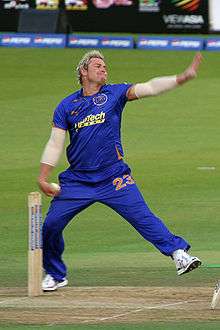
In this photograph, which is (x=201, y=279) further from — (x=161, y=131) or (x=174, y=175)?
(x=161, y=131)

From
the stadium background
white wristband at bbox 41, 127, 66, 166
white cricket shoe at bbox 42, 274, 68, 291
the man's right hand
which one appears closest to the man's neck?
white wristband at bbox 41, 127, 66, 166

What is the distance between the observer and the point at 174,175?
68.0 ft

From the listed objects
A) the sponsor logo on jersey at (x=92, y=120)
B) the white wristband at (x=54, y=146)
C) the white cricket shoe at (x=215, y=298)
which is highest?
the sponsor logo on jersey at (x=92, y=120)

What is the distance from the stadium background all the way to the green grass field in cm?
1

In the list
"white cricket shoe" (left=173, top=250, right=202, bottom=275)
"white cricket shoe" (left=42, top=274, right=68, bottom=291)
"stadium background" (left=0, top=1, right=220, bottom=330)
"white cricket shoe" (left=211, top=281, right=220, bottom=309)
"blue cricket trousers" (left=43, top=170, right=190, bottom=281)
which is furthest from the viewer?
"stadium background" (left=0, top=1, right=220, bottom=330)

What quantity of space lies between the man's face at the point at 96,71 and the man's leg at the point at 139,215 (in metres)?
0.89

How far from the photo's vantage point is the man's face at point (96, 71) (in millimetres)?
11711

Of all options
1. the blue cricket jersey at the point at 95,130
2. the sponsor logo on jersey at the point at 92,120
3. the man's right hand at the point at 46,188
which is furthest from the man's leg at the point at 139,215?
the sponsor logo on jersey at the point at 92,120

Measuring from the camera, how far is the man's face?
11711 mm

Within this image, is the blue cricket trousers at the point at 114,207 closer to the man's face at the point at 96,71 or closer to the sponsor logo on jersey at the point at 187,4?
the man's face at the point at 96,71

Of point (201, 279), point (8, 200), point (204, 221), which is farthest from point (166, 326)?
point (8, 200)

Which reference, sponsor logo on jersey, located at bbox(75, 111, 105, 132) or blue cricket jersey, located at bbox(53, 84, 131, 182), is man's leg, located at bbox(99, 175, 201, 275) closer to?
blue cricket jersey, located at bbox(53, 84, 131, 182)

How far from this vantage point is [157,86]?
11391 millimetres

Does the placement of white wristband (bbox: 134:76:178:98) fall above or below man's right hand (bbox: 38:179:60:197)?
above
